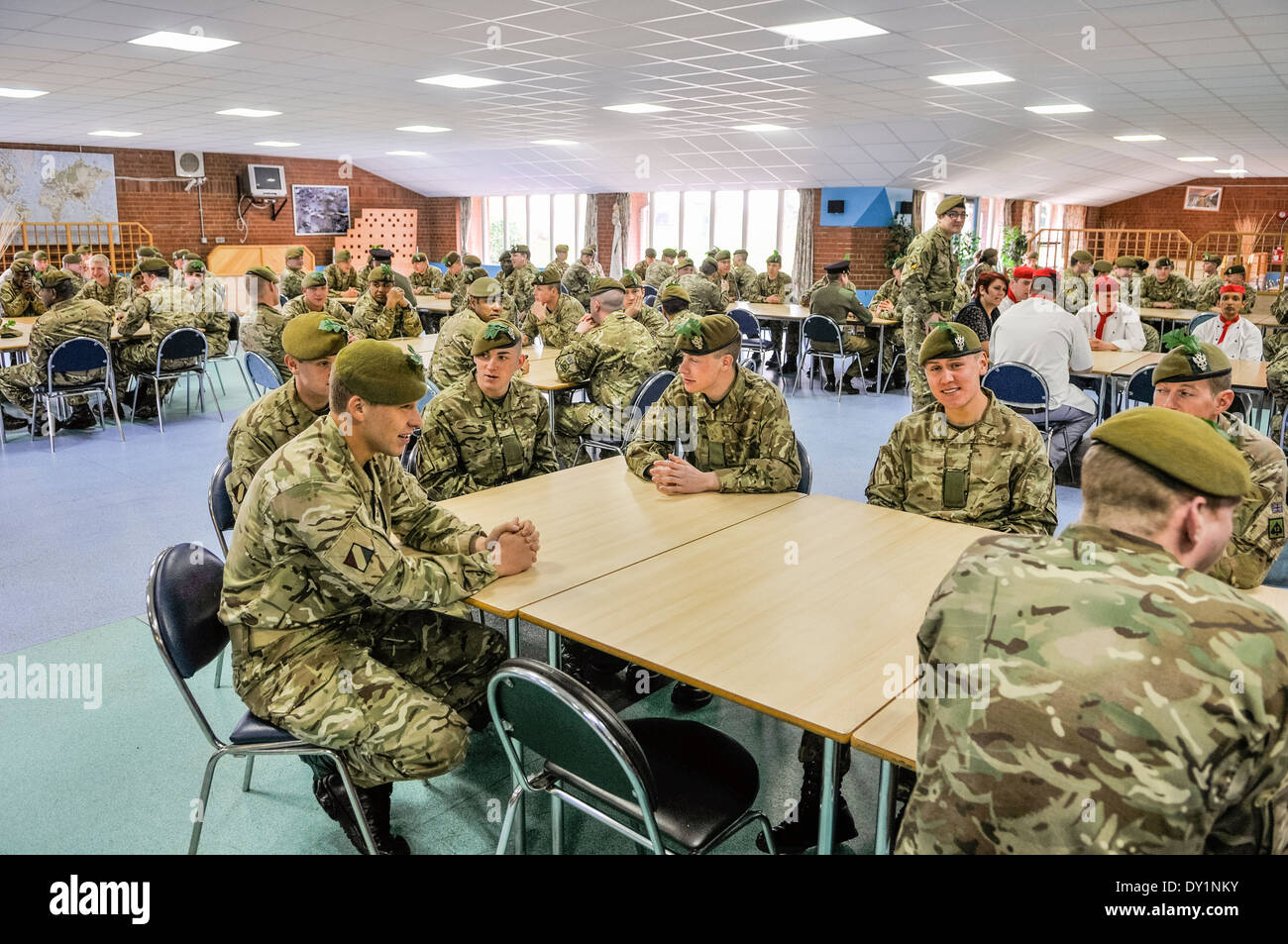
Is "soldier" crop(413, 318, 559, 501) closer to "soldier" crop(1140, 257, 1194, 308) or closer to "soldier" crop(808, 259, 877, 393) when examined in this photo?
"soldier" crop(808, 259, 877, 393)

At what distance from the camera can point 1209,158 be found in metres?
15.2

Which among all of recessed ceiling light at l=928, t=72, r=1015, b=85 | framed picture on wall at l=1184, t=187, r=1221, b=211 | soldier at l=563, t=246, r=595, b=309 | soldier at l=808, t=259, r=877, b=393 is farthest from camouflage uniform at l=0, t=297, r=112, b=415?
framed picture on wall at l=1184, t=187, r=1221, b=211

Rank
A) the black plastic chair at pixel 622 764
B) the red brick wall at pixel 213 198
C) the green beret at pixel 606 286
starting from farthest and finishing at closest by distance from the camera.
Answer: the red brick wall at pixel 213 198 < the green beret at pixel 606 286 < the black plastic chair at pixel 622 764

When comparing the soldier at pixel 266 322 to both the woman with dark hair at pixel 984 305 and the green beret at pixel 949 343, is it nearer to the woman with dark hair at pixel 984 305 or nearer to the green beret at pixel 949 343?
the woman with dark hair at pixel 984 305

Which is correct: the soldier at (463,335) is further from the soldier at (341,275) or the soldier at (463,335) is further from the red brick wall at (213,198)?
the red brick wall at (213,198)

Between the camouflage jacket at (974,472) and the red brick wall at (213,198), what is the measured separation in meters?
15.4

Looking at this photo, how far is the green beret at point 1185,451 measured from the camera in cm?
129

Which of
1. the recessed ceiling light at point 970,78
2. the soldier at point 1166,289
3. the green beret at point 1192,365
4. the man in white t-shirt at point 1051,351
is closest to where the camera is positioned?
the green beret at point 1192,365

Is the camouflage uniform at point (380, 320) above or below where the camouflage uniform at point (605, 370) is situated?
above

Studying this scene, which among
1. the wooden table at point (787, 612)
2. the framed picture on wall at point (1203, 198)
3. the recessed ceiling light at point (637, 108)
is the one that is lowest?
the wooden table at point (787, 612)

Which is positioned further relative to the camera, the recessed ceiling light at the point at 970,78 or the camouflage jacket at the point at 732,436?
the recessed ceiling light at the point at 970,78

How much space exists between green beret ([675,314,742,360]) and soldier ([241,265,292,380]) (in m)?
4.80

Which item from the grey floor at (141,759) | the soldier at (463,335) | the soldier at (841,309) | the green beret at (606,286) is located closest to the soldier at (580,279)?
the soldier at (841,309)
